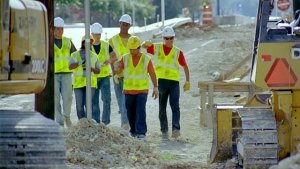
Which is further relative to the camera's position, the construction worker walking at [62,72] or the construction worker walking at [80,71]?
the construction worker walking at [62,72]

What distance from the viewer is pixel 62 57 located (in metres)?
18.5

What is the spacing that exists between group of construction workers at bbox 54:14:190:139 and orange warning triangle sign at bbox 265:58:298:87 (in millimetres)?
5416

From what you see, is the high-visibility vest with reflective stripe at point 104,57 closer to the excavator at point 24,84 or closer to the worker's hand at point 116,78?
the worker's hand at point 116,78

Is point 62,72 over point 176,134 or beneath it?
over

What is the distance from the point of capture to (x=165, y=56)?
58.9 feet

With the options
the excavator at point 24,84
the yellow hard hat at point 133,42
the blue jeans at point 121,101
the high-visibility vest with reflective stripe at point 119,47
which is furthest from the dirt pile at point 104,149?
the excavator at point 24,84

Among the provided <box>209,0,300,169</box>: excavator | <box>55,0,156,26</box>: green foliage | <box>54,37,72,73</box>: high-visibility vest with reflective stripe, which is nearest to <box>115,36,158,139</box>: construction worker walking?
<box>54,37,72,73</box>: high-visibility vest with reflective stripe

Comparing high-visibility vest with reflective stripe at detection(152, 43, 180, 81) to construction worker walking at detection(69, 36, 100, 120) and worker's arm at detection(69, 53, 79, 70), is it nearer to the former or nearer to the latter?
construction worker walking at detection(69, 36, 100, 120)

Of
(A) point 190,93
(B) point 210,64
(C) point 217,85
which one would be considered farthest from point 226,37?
(C) point 217,85

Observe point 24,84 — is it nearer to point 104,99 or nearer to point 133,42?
point 133,42

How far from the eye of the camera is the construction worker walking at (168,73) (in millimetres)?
17828

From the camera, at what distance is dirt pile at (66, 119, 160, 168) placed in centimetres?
1355

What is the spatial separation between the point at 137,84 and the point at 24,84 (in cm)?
856

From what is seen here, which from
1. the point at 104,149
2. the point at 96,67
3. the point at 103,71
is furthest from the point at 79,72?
the point at 104,149
